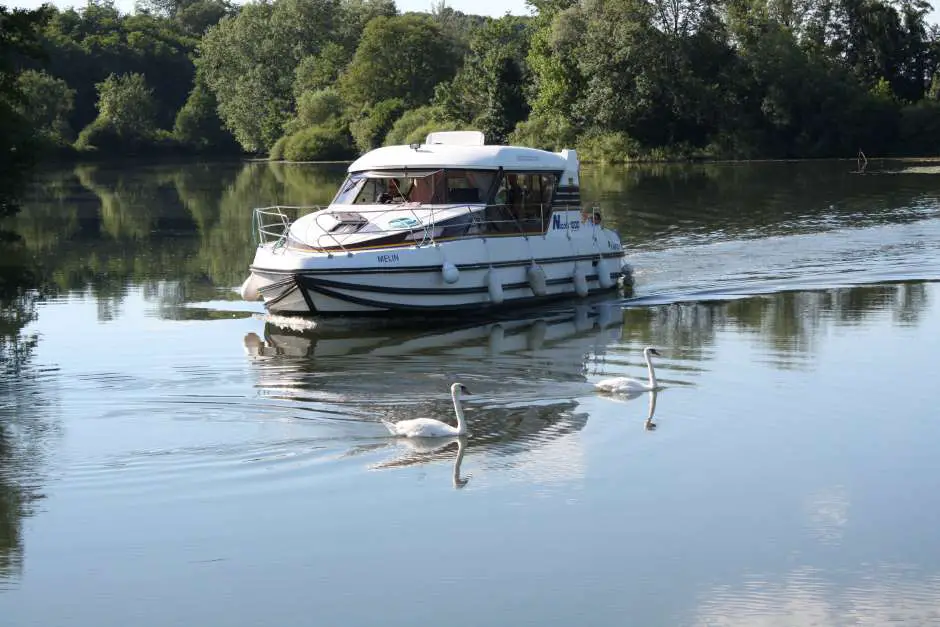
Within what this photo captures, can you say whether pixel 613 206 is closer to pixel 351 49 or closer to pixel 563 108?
pixel 563 108

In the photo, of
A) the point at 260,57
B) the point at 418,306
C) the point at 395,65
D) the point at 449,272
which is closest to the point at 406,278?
the point at 418,306

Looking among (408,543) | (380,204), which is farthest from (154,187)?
(408,543)

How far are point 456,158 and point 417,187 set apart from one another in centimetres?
92

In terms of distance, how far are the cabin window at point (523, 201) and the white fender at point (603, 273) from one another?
70.2 inches

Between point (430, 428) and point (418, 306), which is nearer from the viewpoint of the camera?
point (430, 428)

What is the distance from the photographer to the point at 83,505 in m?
13.2

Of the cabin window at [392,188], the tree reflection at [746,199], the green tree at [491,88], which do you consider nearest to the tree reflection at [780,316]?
the tree reflection at [746,199]

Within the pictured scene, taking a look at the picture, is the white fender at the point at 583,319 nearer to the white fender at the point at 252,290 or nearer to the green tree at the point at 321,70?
the white fender at the point at 252,290

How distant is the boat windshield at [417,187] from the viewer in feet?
81.5

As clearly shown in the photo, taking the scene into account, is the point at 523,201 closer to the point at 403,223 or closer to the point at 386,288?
the point at 403,223

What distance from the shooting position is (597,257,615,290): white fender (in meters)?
27.0

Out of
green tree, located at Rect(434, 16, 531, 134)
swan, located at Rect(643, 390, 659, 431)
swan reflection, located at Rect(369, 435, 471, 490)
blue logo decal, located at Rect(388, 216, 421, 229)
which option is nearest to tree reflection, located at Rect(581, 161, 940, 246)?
blue logo decal, located at Rect(388, 216, 421, 229)

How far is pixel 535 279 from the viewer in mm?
25047

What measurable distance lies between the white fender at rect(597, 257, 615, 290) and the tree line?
54.9 meters
